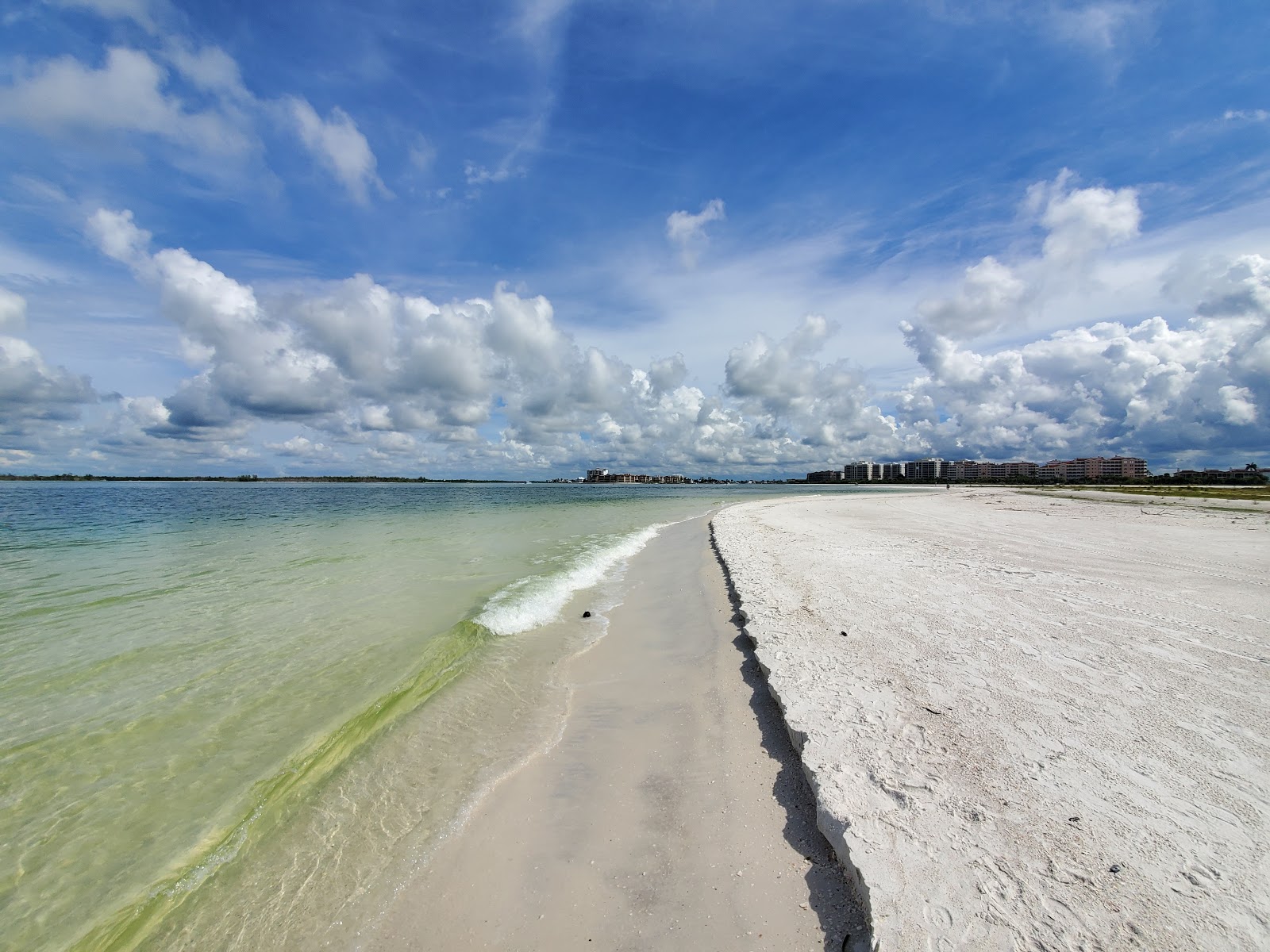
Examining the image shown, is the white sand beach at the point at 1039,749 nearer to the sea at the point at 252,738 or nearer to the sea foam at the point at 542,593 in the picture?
the sea at the point at 252,738

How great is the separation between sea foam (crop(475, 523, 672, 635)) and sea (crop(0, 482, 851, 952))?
80 millimetres

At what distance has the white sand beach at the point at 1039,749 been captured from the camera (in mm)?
2898

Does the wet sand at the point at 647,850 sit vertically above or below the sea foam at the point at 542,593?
above

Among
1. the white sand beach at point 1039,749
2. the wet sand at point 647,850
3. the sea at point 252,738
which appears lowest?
the sea at point 252,738

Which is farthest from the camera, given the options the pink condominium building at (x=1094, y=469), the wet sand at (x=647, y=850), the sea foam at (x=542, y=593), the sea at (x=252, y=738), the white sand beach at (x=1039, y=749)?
the pink condominium building at (x=1094, y=469)

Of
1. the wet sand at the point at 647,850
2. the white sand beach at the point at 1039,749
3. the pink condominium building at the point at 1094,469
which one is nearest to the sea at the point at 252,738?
the wet sand at the point at 647,850

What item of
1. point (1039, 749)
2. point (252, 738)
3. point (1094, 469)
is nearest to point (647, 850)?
point (1039, 749)

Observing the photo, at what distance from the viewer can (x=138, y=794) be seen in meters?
5.08

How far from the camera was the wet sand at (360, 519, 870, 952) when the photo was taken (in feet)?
10.6

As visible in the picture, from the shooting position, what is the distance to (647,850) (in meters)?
3.96

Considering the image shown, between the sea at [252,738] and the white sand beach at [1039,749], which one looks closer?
the white sand beach at [1039,749]

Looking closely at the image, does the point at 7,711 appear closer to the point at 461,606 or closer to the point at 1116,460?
the point at 461,606

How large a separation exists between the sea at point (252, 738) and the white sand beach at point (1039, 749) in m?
3.43

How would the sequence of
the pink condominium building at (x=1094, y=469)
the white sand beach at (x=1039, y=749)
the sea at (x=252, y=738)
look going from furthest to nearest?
the pink condominium building at (x=1094, y=469)
the sea at (x=252, y=738)
the white sand beach at (x=1039, y=749)
